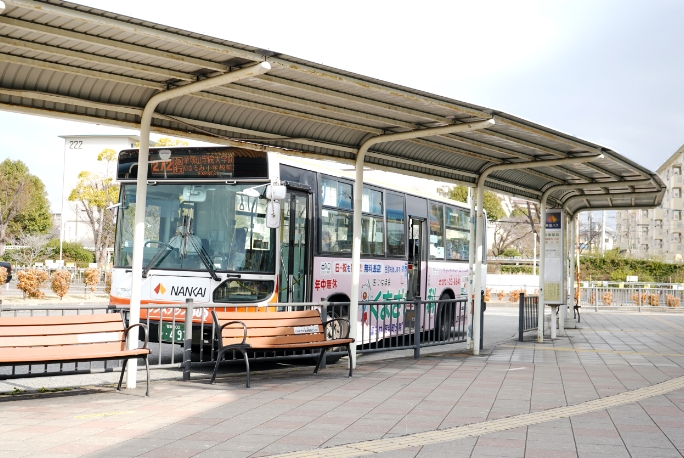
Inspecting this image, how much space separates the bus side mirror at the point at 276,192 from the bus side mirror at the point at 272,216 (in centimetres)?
9

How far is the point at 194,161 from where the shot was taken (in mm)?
10719

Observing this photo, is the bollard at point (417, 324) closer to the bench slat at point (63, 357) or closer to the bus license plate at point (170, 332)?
the bus license plate at point (170, 332)

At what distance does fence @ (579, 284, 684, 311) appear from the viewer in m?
30.7

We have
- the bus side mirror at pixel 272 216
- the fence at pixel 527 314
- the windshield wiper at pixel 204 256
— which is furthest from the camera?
the fence at pixel 527 314

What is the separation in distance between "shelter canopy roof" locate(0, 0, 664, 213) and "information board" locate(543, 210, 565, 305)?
3757mm

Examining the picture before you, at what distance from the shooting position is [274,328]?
9.38 m

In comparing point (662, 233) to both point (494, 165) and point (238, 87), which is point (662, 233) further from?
point (238, 87)

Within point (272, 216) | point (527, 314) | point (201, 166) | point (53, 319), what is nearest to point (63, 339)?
point (53, 319)

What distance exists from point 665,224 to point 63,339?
293 ft

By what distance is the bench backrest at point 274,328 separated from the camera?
8.96 m

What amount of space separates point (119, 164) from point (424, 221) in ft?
22.7

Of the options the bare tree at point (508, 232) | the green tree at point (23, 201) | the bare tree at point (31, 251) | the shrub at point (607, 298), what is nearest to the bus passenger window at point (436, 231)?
the shrub at point (607, 298)

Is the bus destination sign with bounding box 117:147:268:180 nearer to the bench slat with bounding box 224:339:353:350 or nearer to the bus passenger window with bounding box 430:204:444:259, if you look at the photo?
the bench slat with bounding box 224:339:353:350

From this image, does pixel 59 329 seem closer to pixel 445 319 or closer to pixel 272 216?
pixel 272 216
